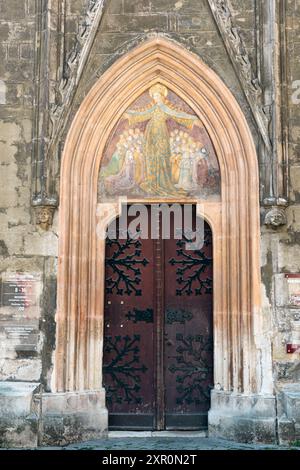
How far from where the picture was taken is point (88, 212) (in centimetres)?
939

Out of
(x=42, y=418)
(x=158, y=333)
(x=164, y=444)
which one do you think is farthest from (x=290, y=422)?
(x=42, y=418)

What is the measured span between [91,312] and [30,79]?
3.15m

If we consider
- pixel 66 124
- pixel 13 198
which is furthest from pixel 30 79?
pixel 13 198

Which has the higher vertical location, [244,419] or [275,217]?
[275,217]

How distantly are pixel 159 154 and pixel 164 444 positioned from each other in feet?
12.2

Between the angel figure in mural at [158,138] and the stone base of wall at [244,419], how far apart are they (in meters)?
2.77

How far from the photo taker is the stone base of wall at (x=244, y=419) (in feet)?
28.0

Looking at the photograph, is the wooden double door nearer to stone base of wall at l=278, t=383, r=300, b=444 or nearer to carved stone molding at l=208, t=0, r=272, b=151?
stone base of wall at l=278, t=383, r=300, b=444

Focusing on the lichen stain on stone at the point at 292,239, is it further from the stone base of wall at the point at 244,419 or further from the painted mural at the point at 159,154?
the stone base of wall at the point at 244,419

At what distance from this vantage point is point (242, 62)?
927 centimetres

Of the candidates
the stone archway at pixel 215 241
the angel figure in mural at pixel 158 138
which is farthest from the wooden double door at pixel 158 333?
the angel figure in mural at pixel 158 138

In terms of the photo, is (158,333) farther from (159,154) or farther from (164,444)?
(159,154)
